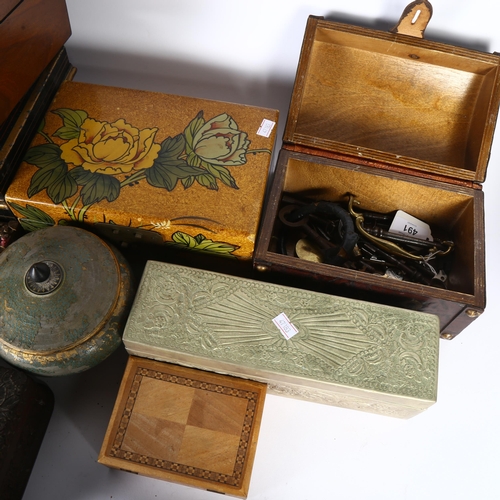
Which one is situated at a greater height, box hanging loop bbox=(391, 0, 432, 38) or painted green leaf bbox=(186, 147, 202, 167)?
box hanging loop bbox=(391, 0, 432, 38)

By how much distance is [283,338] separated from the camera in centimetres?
113

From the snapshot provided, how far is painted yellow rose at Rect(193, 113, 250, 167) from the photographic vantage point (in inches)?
49.9

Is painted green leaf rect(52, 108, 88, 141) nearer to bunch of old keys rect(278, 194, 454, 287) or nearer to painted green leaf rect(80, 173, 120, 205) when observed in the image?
painted green leaf rect(80, 173, 120, 205)

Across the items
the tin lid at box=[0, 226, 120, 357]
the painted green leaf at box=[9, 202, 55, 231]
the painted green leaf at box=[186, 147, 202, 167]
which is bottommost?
the tin lid at box=[0, 226, 120, 357]

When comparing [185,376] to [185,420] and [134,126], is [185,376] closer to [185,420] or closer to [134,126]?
[185,420]

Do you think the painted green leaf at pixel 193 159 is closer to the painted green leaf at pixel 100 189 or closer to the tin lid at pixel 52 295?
the painted green leaf at pixel 100 189

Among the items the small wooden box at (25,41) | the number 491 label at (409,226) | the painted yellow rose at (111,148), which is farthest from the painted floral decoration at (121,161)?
the number 491 label at (409,226)

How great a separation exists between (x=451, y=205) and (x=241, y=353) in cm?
73

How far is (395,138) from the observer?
1.38 meters

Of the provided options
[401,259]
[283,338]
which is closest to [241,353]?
[283,338]

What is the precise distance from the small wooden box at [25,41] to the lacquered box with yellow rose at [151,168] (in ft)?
0.34

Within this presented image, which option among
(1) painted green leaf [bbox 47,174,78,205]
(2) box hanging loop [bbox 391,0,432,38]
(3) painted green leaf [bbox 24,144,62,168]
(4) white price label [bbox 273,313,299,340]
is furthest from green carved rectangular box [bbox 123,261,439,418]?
(2) box hanging loop [bbox 391,0,432,38]

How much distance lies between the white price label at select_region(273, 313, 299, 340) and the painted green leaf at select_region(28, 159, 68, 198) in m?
0.65

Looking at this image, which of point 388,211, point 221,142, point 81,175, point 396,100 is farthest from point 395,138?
point 81,175
